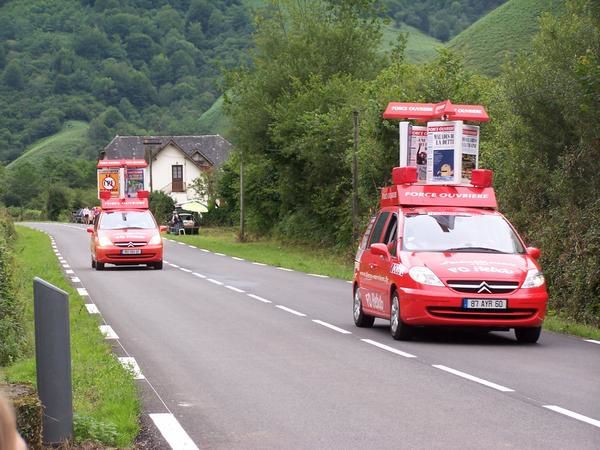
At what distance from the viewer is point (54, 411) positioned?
7094mm

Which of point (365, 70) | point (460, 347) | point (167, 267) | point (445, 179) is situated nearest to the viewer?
point (460, 347)

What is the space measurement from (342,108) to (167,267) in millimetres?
14953

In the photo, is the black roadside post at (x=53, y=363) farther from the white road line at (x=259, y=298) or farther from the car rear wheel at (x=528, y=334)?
the white road line at (x=259, y=298)

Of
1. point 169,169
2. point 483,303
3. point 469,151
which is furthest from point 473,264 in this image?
point 169,169

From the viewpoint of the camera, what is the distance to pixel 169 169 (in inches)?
4884

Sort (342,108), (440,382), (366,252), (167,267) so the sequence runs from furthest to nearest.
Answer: (342,108)
(167,267)
(366,252)
(440,382)

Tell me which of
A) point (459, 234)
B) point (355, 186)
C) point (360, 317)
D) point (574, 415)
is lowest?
point (360, 317)

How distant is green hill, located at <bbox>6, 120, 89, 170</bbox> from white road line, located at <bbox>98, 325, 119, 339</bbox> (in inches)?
6051

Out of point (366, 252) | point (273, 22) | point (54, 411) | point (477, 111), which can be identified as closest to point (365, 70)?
point (273, 22)

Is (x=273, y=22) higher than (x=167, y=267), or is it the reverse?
(x=273, y=22)

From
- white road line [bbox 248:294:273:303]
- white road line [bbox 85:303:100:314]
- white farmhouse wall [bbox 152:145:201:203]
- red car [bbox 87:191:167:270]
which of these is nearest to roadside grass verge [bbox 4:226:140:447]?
white road line [bbox 85:303:100:314]

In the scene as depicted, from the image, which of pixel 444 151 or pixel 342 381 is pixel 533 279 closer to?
pixel 342 381

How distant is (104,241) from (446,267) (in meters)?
20.0

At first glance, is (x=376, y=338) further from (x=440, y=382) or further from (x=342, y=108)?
(x=342, y=108)
